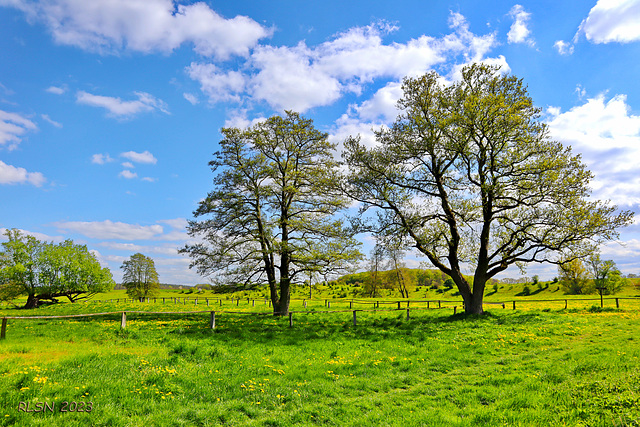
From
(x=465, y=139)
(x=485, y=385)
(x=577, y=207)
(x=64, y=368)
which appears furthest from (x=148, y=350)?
(x=577, y=207)

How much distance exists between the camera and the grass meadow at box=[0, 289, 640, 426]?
6.09m

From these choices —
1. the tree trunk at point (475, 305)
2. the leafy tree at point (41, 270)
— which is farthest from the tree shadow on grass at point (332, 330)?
the leafy tree at point (41, 270)

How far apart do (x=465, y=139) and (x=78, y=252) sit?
5498 cm

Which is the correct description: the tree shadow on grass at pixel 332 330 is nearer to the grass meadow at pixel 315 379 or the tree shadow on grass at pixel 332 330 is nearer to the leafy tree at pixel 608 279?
the grass meadow at pixel 315 379

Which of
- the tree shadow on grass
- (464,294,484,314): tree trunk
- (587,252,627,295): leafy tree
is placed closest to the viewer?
the tree shadow on grass

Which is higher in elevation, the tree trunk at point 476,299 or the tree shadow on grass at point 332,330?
the tree trunk at point 476,299

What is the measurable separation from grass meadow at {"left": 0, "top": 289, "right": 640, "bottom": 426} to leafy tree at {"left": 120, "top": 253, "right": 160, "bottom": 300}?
52911 mm

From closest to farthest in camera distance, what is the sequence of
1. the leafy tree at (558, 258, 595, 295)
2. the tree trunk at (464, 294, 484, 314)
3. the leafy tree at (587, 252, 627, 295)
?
1. the tree trunk at (464, 294, 484, 314)
2. the leafy tree at (587, 252, 627, 295)
3. the leafy tree at (558, 258, 595, 295)

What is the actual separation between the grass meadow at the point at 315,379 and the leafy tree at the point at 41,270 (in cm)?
3511

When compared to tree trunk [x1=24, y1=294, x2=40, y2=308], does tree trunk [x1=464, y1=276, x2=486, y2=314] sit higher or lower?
higher

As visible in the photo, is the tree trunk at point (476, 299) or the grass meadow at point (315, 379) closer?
the grass meadow at point (315, 379)

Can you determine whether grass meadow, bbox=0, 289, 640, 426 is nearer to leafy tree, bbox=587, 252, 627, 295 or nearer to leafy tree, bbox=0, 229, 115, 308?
leafy tree, bbox=0, 229, 115, 308

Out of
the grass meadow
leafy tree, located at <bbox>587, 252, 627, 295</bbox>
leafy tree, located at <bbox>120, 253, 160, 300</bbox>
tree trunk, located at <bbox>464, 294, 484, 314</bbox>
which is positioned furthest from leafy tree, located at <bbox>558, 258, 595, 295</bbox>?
leafy tree, located at <bbox>120, 253, 160, 300</bbox>

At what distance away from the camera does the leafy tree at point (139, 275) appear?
62.7 metres
